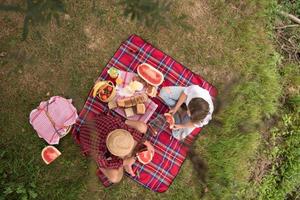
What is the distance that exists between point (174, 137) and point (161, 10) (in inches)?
87.2

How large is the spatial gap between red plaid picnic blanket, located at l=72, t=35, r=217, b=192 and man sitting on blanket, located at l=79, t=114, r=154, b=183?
0.70ft

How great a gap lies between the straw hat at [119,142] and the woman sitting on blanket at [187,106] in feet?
2.73

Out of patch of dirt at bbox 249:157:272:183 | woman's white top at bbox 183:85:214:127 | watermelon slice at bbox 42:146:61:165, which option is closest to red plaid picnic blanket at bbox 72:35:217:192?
watermelon slice at bbox 42:146:61:165

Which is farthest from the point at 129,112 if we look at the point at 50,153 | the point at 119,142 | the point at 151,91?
the point at 50,153

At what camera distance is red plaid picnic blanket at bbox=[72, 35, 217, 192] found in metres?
5.07

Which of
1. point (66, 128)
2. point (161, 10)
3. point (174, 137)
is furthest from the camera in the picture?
point (174, 137)

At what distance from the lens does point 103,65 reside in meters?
5.21

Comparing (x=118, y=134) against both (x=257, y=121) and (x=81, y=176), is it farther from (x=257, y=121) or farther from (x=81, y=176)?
(x=257, y=121)

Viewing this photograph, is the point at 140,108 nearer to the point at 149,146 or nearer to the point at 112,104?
the point at 112,104

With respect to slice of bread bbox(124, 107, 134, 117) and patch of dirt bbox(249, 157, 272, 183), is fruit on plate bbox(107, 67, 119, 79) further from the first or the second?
patch of dirt bbox(249, 157, 272, 183)

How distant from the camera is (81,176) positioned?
5.04 m

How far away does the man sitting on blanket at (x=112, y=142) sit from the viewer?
4.20 m

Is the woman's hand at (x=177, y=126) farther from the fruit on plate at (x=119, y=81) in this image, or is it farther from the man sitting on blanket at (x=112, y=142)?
the fruit on plate at (x=119, y=81)

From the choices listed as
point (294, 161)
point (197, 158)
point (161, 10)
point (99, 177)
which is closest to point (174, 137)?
point (197, 158)
